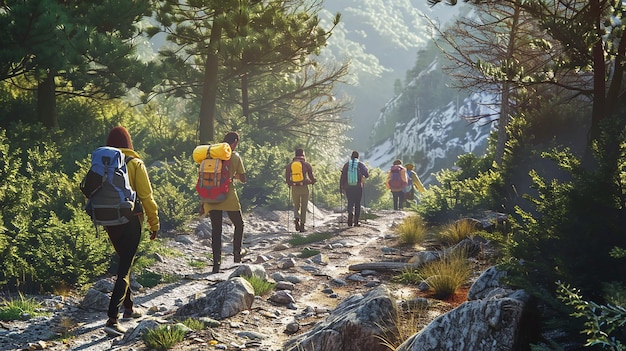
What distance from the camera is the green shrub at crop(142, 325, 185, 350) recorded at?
502 centimetres

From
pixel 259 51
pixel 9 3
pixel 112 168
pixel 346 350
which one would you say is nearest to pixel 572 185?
pixel 346 350

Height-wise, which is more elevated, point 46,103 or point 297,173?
point 46,103

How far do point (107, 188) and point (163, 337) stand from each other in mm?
1548

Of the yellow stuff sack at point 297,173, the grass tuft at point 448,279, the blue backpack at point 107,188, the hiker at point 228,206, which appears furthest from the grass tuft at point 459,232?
the blue backpack at point 107,188

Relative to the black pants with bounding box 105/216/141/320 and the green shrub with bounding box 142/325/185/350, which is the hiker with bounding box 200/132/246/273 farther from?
the green shrub with bounding box 142/325/185/350

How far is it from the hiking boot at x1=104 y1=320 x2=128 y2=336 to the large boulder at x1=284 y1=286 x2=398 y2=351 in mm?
1782

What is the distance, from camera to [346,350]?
15.0 ft

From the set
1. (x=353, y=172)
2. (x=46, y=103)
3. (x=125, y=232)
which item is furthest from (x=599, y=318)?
(x=46, y=103)

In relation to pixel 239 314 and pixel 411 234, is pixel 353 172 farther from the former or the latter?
pixel 239 314

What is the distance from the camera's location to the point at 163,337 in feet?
16.7

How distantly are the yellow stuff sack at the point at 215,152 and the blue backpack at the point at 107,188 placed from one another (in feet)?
10.0

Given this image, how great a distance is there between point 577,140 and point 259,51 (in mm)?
10159

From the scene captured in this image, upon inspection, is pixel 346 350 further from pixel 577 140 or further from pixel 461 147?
pixel 461 147

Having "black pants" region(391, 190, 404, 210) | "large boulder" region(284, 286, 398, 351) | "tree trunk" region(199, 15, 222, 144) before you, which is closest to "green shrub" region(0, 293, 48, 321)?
"large boulder" region(284, 286, 398, 351)
